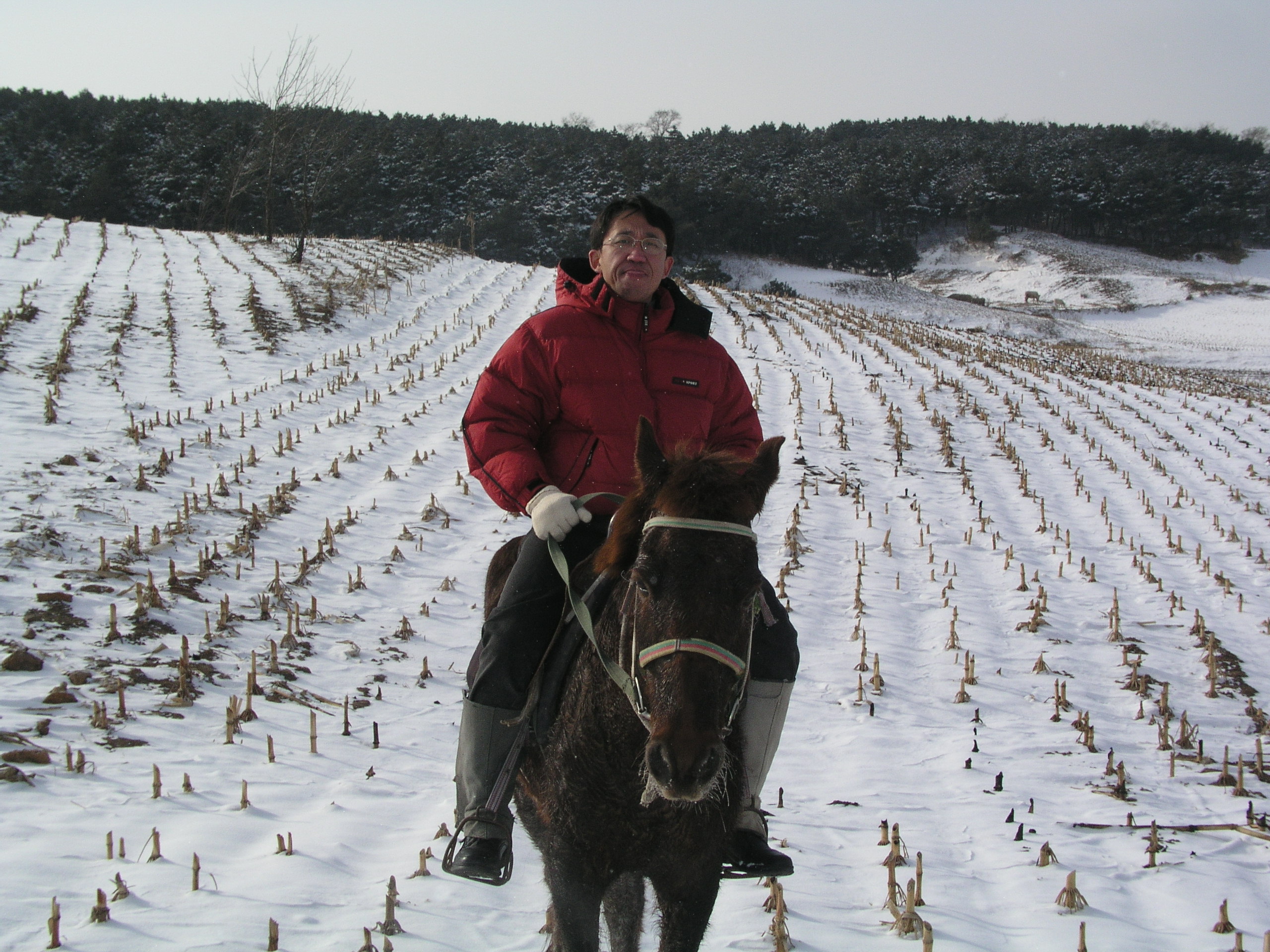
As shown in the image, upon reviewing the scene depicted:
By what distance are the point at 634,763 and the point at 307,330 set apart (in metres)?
18.0

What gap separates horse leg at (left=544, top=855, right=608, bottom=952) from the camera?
110 inches

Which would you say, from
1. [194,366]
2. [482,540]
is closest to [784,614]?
[482,540]

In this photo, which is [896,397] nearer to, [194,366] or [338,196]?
[194,366]

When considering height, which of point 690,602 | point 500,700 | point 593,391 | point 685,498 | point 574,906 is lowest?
point 574,906

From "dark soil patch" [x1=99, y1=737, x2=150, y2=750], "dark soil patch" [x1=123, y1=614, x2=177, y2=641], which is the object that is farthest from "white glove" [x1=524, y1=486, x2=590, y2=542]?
"dark soil patch" [x1=123, y1=614, x2=177, y2=641]

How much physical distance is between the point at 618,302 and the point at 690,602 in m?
1.63

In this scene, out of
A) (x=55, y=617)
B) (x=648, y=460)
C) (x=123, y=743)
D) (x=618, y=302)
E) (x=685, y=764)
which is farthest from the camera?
(x=55, y=617)

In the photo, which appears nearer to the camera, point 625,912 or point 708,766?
point 708,766

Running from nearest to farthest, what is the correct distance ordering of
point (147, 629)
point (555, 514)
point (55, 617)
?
point (555, 514) < point (55, 617) < point (147, 629)

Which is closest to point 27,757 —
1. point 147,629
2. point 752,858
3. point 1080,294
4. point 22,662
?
point 22,662

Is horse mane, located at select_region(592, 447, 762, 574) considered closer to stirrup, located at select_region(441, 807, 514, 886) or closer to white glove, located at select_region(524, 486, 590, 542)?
white glove, located at select_region(524, 486, 590, 542)

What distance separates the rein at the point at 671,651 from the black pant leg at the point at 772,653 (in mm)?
215

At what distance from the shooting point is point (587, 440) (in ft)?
10.6

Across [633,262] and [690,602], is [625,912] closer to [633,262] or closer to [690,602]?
[690,602]
